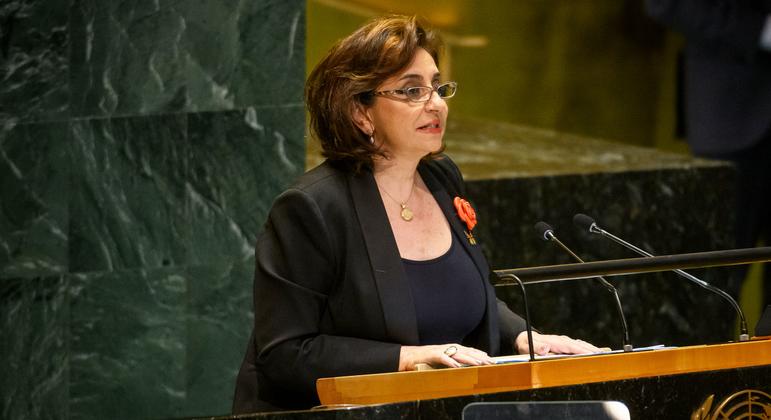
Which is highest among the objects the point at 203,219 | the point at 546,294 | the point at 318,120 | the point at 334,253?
the point at 318,120

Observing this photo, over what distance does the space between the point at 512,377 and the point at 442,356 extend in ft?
0.98

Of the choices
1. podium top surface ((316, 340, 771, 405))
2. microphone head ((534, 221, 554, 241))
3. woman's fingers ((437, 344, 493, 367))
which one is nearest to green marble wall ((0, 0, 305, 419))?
microphone head ((534, 221, 554, 241))

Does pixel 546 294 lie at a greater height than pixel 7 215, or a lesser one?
lesser

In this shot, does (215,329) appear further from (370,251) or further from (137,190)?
(370,251)

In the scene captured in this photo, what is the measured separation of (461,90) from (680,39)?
1274mm

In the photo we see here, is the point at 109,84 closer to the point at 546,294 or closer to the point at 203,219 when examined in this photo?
the point at 203,219

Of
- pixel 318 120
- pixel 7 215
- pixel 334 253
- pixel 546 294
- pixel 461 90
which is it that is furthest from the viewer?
pixel 461 90

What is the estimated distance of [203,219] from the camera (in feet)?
14.8

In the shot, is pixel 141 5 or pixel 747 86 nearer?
pixel 141 5

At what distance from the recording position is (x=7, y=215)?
4312 millimetres

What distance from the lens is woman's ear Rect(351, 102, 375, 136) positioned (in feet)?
10.9

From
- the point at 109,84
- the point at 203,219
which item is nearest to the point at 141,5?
the point at 109,84

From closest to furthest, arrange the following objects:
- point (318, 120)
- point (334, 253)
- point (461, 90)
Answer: point (334, 253)
point (318, 120)
point (461, 90)

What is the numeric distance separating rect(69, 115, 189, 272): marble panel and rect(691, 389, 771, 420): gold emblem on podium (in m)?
2.31
